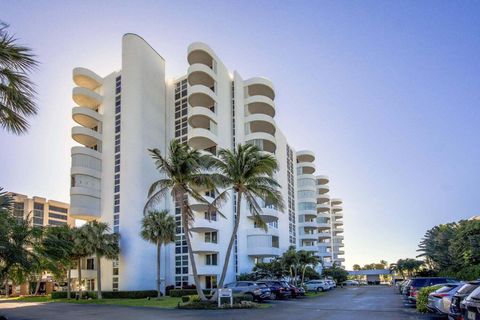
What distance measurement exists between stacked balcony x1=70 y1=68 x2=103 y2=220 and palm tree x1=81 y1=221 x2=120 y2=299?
677 centimetres

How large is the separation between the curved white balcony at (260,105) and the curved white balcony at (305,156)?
24.3 metres

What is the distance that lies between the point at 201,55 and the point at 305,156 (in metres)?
39.3

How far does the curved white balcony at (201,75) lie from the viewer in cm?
5572

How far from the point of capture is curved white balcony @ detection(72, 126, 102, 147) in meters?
58.0

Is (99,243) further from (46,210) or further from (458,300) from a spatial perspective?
(46,210)

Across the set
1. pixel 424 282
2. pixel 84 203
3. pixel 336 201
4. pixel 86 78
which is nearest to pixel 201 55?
pixel 86 78

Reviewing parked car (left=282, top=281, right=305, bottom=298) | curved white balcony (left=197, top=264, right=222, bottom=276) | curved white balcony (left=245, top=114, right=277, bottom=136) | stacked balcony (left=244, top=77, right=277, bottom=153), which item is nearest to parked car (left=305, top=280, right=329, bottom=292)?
curved white balcony (left=197, top=264, right=222, bottom=276)

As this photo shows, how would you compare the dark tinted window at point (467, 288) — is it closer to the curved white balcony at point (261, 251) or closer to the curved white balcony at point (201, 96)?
the curved white balcony at point (261, 251)

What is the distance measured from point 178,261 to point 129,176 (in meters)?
12.3

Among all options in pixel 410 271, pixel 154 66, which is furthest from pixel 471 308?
pixel 410 271

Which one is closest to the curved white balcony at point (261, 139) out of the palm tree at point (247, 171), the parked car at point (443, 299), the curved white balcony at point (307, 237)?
the curved white balcony at point (307, 237)

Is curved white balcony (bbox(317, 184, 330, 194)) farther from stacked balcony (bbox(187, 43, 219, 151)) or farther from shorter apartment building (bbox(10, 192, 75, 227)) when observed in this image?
shorter apartment building (bbox(10, 192, 75, 227))

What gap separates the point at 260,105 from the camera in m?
64.6

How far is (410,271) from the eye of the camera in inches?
4173
